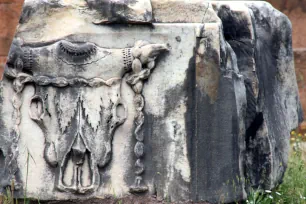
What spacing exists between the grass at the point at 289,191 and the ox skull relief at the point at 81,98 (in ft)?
2.92

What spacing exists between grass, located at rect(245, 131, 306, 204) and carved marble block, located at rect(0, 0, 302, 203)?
431 mm

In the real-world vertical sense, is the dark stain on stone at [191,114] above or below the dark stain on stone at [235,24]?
below

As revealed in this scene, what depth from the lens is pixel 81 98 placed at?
6.29 m

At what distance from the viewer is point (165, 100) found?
6270 mm

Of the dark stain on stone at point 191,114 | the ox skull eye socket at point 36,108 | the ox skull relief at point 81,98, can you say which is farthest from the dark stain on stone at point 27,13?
the dark stain on stone at point 191,114

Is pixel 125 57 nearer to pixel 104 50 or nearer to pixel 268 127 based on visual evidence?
pixel 104 50

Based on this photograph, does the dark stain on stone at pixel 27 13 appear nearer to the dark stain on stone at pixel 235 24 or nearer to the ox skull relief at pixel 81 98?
the ox skull relief at pixel 81 98

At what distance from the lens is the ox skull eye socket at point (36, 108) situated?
6316mm

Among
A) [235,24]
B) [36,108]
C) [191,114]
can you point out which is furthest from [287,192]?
[36,108]

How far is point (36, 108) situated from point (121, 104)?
489 mm

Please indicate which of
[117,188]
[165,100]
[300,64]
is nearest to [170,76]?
[165,100]

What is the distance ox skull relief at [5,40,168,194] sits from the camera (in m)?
6.27

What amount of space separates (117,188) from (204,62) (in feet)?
2.84

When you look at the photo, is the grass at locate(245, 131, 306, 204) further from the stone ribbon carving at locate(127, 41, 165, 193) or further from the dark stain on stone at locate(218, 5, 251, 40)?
the dark stain on stone at locate(218, 5, 251, 40)
